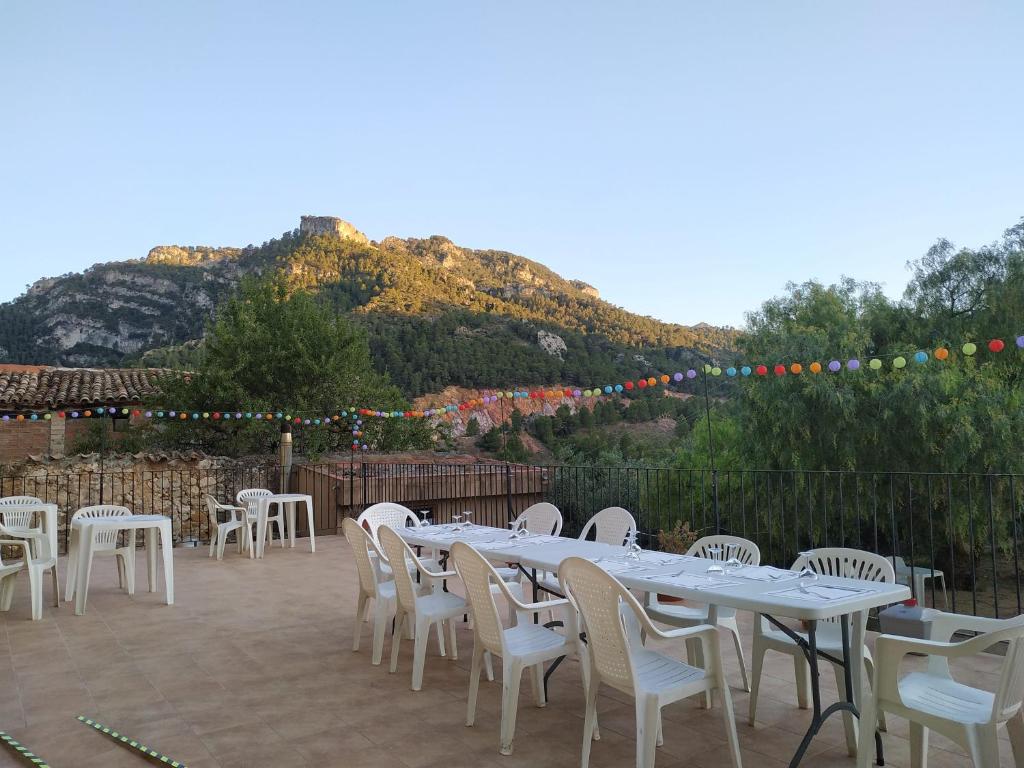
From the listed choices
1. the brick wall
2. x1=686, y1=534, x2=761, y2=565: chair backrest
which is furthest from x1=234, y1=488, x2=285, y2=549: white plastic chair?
the brick wall

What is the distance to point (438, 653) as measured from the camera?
4.34 metres

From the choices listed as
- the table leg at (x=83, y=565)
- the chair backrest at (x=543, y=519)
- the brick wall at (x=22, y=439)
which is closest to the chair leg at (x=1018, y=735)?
the chair backrest at (x=543, y=519)

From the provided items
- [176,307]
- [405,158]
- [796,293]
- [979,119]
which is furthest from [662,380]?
[176,307]

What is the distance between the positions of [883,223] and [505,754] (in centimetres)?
1529

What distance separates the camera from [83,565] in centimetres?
565

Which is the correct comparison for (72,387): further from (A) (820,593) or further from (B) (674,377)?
(A) (820,593)

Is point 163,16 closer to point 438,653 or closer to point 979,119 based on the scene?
point 438,653

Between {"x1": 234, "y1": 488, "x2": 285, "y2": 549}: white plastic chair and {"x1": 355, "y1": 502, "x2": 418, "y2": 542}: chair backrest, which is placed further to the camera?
{"x1": 234, "y1": 488, "x2": 285, "y2": 549}: white plastic chair

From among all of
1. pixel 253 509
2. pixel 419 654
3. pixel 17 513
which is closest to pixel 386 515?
pixel 419 654

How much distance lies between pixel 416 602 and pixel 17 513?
5.41 m

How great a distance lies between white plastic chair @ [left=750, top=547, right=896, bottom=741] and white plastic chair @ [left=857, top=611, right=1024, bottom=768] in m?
0.50

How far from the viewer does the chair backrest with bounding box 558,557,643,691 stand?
242 centimetres

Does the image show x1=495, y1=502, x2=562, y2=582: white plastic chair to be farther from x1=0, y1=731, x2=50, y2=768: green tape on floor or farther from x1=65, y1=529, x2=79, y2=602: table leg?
x1=65, y1=529, x2=79, y2=602: table leg

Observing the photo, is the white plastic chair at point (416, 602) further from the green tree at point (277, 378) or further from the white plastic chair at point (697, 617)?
the green tree at point (277, 378)
